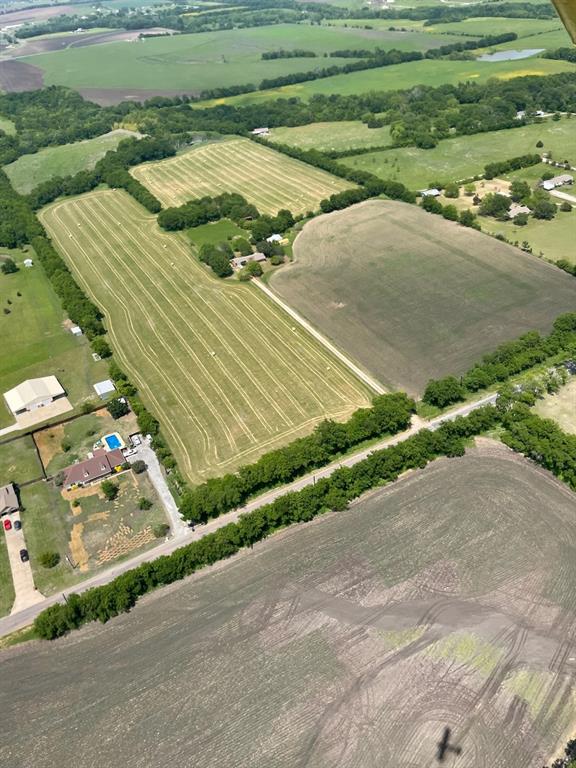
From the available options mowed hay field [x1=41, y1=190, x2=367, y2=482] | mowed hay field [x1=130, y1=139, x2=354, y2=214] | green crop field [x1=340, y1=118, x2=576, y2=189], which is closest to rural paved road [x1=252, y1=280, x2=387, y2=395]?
mowed hay field [x1=41, y1=190, x2=367, y2=482]

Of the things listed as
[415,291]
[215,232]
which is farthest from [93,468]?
[215,232]

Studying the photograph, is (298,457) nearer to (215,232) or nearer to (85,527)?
(85,527)

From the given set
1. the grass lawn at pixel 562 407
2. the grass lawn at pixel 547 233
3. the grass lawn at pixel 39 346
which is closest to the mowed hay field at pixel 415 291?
the grass lawn at pixel 547 233

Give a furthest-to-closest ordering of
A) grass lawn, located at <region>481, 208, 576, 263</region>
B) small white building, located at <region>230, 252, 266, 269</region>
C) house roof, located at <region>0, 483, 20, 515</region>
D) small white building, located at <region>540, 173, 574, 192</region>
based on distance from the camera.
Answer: small white building, located at <region>540, 173, 574, 192</region>
small white building, located at <region>230, 252, 266, 269</region>
grass lawn, located at <region>481, 208, 576, 263</region>
house roof, located at <region>0, 483, 20, 515</region>

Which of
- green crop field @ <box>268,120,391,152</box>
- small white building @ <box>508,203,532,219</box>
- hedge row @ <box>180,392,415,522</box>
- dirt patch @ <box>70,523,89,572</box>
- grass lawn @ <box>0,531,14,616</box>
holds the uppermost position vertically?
green crop field @ <box>268,120,391,152</box>

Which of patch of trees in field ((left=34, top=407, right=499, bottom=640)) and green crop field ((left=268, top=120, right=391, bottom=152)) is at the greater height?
green crop field ((left=268, top=120, right=391, bottom=152))

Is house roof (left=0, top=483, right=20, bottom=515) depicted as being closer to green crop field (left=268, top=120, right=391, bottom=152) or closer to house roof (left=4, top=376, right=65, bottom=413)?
house roof (left=4, top=376, right=65, bottom=413)

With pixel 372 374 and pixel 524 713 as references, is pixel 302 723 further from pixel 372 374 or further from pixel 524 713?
pixel 372 374
